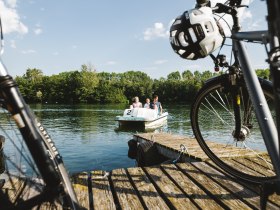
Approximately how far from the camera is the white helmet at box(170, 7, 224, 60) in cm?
211

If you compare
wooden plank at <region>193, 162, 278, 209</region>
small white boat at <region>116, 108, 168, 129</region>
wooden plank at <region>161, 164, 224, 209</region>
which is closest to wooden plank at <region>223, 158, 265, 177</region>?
wooden plank at <region>193, 162, 278, 209</region>

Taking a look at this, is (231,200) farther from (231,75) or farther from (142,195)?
(231,75)

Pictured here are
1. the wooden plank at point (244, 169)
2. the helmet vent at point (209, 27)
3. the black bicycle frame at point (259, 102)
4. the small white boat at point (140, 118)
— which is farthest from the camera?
the small white boat at point (140, 118)

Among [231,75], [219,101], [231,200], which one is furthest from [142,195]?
[231,75]

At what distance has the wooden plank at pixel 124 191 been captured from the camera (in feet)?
10.1

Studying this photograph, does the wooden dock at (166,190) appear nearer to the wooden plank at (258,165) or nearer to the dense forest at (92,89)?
the wooden plank at (258,165)

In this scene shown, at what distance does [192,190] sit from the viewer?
11.2 ft

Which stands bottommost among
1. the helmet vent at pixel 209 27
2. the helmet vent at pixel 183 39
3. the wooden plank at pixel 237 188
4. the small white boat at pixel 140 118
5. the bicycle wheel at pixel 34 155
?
the small white boat at pixel 140 118

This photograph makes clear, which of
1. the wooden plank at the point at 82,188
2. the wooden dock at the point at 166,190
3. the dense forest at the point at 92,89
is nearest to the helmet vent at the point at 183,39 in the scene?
A: the wooden dock at the point at 166,190

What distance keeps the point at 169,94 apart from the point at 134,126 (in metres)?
89.5

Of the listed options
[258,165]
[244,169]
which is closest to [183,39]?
[244,169]

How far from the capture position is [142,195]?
3.29m

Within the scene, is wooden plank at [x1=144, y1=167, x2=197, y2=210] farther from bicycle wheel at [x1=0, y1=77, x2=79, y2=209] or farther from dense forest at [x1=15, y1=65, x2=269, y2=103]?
dense forest at [x1=15, y1=65, x2=269, y2=103]

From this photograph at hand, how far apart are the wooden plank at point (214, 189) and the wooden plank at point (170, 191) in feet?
1.16
